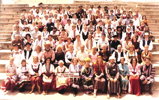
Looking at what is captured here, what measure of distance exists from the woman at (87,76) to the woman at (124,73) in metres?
0.83

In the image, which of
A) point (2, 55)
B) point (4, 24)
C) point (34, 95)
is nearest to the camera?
point (34, 95)

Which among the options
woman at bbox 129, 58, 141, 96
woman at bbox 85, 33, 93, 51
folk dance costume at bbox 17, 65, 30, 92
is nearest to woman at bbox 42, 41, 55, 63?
folk dance costume at bbox 17, 65, 30, 92

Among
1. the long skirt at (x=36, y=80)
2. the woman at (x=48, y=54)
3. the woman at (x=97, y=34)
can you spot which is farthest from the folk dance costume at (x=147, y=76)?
the long skirt at (x=36, y=80)

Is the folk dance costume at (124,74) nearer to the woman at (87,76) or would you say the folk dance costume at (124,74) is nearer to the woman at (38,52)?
the woman at (87,76)

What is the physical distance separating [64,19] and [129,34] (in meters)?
2.64

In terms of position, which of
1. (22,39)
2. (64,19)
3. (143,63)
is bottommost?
(143,63)

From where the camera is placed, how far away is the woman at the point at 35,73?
7012 mm

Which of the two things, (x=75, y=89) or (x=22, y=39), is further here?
(x=22, y=39)

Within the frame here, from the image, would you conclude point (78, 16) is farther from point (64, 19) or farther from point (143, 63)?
point (143, 63)

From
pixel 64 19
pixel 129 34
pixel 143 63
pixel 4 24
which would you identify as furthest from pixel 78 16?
pixel 143 63

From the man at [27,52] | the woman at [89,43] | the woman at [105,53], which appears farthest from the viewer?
the woman at [89,43]

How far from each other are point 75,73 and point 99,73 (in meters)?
0.67

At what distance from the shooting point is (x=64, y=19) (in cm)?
998

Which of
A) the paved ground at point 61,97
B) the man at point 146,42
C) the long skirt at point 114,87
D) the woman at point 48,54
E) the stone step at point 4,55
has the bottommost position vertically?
the paved ground at point 61,97
